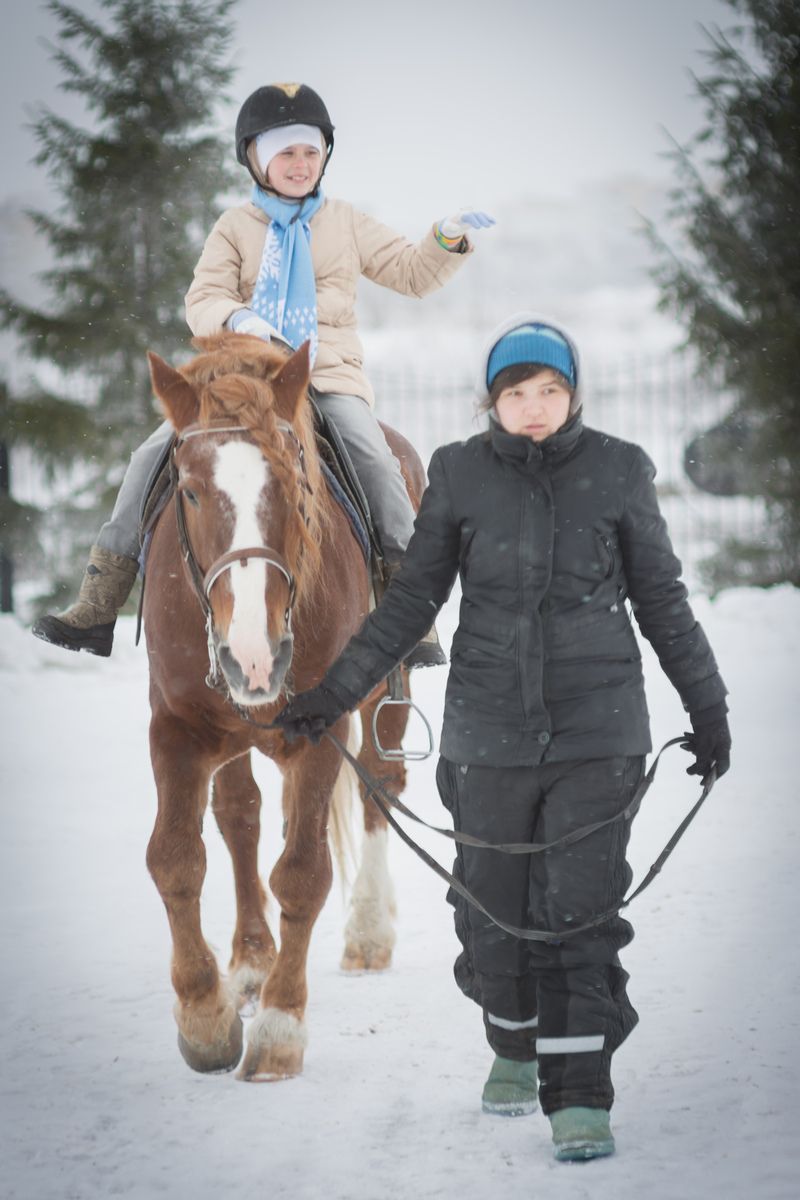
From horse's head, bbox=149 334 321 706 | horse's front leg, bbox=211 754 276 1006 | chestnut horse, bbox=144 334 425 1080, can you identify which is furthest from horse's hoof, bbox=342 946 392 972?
horse's head, bbox=149 334 321 706

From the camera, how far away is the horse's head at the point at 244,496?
3275 millimetres

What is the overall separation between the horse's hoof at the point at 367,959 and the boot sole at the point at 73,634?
1.60 m

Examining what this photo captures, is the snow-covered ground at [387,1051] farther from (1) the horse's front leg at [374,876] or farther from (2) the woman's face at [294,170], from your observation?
(2) the woman's face at [294,170]

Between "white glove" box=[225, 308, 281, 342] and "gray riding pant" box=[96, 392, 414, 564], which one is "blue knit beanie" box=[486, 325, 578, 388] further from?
"gray riding pant" box=[96, 392, 414, 564]

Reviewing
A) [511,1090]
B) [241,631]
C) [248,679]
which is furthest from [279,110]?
[511,1090]

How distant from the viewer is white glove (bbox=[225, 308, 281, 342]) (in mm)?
4184

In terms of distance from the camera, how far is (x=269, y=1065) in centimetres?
375

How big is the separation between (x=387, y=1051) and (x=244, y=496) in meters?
1.86

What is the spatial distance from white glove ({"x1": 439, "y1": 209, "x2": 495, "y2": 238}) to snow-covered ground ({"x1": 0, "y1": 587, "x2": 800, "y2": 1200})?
2.81 meters

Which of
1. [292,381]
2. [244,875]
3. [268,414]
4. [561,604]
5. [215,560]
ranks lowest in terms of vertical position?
[244,875]

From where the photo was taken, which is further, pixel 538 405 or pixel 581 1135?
pixel 538 405

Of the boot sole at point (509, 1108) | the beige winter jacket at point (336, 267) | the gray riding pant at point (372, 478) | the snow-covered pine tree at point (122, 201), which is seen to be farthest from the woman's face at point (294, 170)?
the snow-covered pine tree at point (122, 201)

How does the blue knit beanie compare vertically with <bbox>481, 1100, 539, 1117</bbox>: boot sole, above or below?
above

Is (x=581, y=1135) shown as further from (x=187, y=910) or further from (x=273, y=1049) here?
(x=187, y=910)
